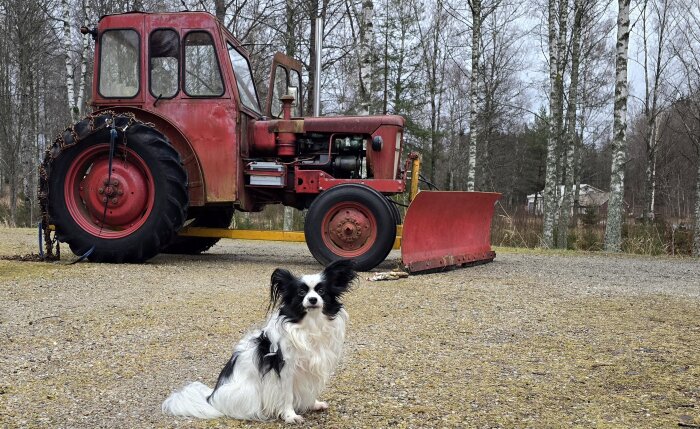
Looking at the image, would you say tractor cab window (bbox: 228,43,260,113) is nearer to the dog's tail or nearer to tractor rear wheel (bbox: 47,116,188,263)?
tractor rear wheel (bbox: 47,116,188,263)

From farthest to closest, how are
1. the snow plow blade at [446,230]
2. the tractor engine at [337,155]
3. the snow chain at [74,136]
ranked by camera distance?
the tractor engine at [337,155]
the snow chain at [74,136]
the snow plow blade at [446,230]

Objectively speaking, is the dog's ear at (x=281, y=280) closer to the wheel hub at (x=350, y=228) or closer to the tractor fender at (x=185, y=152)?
the wheel hub at (x=350, y=228)

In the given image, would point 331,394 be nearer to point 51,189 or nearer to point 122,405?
point 122,405

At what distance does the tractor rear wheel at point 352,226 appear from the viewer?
732 cm

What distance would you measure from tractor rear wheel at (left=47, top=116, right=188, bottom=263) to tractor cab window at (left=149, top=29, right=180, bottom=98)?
65cm

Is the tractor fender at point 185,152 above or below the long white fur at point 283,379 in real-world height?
above

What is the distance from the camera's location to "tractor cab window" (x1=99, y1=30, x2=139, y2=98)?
311 inches

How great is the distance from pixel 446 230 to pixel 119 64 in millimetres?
4838

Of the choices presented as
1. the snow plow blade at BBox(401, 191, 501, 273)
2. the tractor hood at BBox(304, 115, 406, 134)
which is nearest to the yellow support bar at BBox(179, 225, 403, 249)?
the snow plow blade at BBox(401, 191, 501, 273)

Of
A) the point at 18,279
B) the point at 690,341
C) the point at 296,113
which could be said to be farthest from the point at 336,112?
the point at 690,341

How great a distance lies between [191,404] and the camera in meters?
2.80

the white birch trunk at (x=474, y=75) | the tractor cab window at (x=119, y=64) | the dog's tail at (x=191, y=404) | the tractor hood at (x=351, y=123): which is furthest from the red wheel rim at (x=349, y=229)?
the white birch trunk at (x=474, y=75)

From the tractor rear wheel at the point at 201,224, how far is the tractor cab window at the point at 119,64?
1.96 m

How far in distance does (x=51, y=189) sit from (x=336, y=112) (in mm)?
18760
